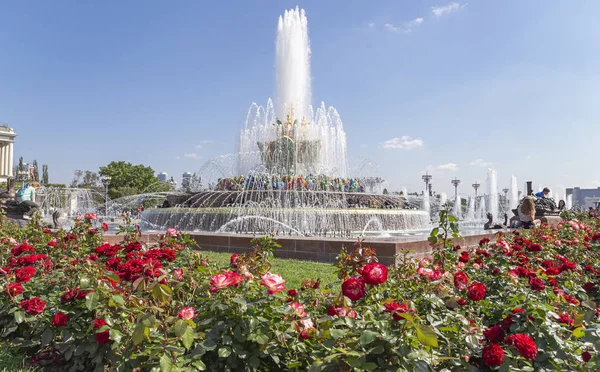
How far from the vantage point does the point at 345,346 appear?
220 cm

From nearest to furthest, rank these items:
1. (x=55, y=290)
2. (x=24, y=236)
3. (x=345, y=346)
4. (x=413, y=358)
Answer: (x=413, y=358), (x=345, y=346), (x=55, y=290), (x=24, y=236)

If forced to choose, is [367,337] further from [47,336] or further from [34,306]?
[34,306]

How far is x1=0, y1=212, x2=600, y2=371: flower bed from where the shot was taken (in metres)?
2.12

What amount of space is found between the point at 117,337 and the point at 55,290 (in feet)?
5.32

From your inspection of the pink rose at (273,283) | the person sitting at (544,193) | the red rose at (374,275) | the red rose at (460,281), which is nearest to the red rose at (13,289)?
the pink rose at (273,283)

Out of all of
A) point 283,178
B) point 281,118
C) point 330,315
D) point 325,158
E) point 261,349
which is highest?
point 281,118

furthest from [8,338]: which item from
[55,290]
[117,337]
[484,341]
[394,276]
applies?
[484,341]

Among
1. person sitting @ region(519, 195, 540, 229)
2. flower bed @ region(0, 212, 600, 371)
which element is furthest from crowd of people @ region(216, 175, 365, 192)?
flower bed @ region(0, 212, 600, 371)

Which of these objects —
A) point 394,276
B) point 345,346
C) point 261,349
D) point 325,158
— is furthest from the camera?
point 325,158

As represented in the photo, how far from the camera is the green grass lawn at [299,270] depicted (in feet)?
21.1

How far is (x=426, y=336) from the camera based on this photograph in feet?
6.35

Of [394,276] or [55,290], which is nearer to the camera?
[394,276]

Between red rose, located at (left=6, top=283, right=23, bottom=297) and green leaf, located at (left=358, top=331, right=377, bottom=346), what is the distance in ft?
9.21

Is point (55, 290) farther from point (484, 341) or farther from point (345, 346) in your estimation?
point (484, 341)
